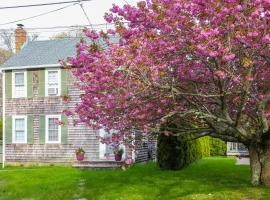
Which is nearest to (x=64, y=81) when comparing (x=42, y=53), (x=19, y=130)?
(x=42, y=53)

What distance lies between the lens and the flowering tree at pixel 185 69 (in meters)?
8.41

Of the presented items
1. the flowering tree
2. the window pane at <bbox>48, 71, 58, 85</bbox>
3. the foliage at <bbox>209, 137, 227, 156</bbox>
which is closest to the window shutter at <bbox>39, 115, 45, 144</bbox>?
the window pane at <bbox>48, 71, 58, 85</bbox>

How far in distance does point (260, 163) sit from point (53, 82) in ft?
45.3

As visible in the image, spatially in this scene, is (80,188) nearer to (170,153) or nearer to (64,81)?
(170,153)

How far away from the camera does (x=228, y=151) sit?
28719mm

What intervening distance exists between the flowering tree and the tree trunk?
0.03m

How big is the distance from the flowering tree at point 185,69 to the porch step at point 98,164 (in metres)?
8.08

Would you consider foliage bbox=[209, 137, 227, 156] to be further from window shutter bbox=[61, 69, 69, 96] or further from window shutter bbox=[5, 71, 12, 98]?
window shutter bbox=[5, 71, 12, 98]

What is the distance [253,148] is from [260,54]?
3389 millimetres

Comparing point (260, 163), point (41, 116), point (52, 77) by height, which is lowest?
point (260, 163)

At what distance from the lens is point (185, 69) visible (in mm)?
10219

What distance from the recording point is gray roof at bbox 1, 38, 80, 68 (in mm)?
23266

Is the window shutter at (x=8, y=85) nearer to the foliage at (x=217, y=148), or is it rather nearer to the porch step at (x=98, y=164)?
the porch step at (x=98, y=164)

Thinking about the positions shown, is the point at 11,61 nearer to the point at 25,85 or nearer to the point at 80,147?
the point at 25,85
